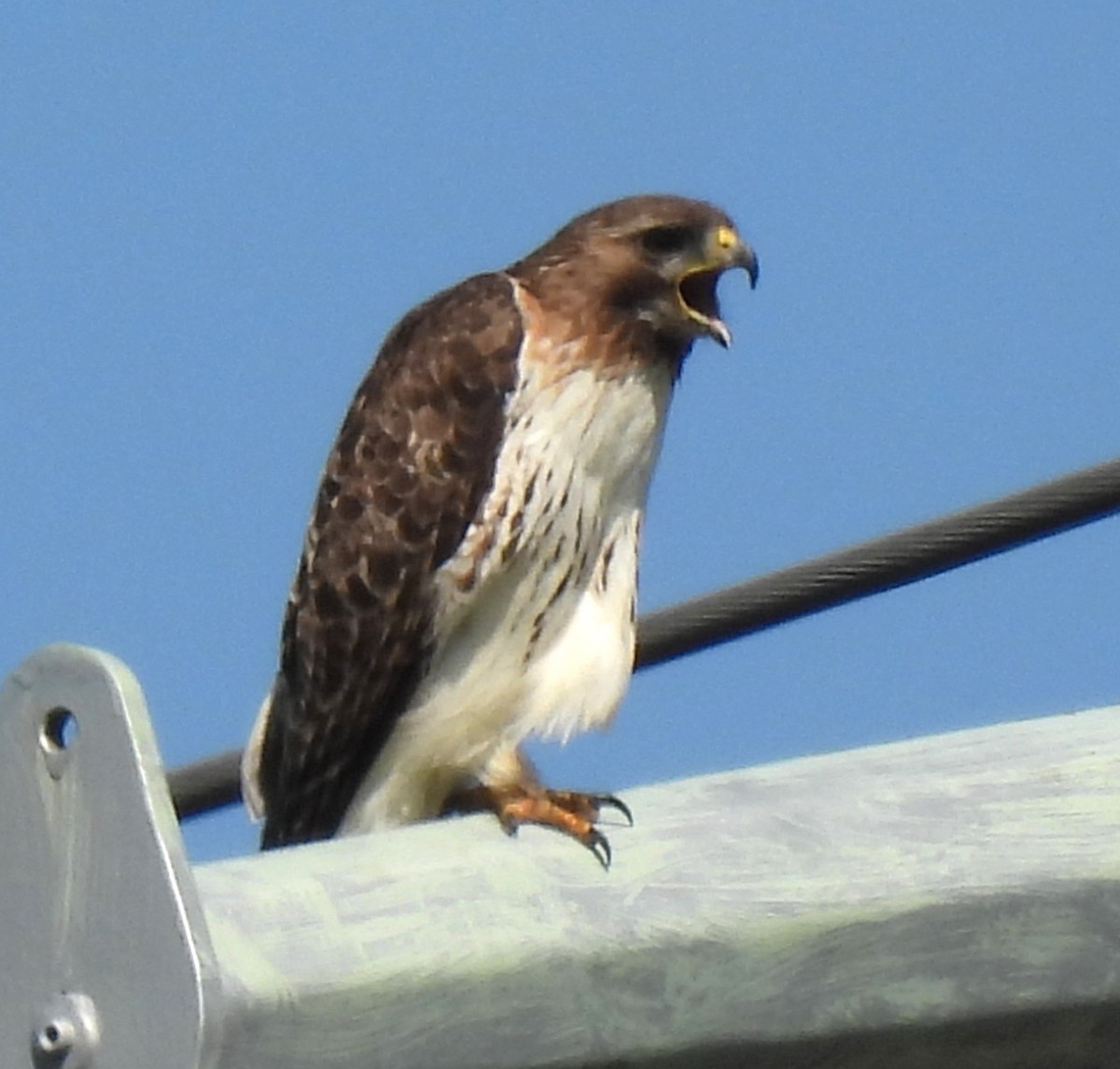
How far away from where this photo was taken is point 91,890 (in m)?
1.87

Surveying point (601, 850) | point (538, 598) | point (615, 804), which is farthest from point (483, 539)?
point (601, 850)

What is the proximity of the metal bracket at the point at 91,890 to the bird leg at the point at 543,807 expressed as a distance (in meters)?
0.53

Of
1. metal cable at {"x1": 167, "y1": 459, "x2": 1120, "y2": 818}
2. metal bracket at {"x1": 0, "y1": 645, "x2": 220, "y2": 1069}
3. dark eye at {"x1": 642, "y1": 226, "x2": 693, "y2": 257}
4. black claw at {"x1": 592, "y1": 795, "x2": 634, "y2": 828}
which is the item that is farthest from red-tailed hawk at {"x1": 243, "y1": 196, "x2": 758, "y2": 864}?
metal bracket at {"x1": 0, "y1": 645, "x2": 220, "y2": 1069}

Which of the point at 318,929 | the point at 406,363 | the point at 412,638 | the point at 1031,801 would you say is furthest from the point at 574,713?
the point at 318,929

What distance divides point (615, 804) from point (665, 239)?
2.62 meters

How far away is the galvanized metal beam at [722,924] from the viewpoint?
1969mm

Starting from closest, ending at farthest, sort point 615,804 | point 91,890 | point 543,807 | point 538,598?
point 91,890 → point 615,804 → point 543,807 → point 538,598

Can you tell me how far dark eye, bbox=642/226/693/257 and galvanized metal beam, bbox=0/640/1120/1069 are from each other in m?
2.65

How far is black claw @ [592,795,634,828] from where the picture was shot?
92.8 inches

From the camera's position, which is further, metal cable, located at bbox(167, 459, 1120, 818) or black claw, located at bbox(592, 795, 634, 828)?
metal cable, located at bbox(167, 459, 1120, 818)

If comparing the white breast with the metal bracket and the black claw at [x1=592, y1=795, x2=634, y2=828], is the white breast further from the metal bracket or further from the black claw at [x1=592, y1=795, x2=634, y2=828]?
the metal bracket

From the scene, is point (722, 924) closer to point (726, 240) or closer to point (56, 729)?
point (56, 729)

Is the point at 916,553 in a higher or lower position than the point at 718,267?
lower

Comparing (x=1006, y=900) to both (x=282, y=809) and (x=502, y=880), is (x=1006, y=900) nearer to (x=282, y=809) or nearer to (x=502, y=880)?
(x=502, y=880)
